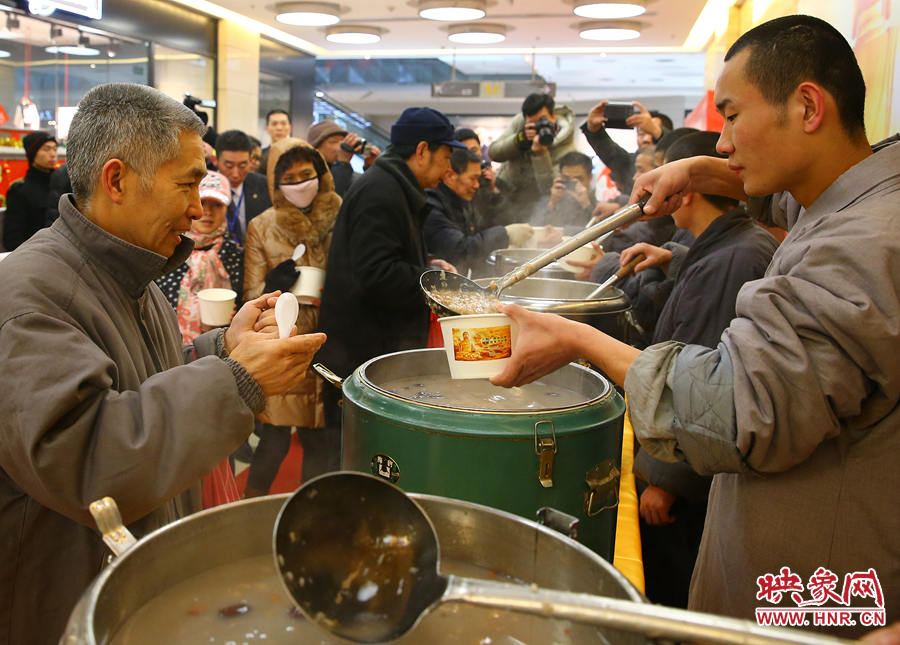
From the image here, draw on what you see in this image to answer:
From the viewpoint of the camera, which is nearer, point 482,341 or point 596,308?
point 482,341

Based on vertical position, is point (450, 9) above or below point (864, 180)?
above

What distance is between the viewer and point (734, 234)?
2.39 metres

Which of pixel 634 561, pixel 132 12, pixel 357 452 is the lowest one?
pixel 634 561

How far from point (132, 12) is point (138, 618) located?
33.7 feet

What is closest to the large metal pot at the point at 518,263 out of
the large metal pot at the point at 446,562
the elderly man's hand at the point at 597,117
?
the elderly man's hand at the point at 597,117

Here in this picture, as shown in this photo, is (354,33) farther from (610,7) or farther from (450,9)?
(610,7)

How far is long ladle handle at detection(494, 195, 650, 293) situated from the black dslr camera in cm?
449

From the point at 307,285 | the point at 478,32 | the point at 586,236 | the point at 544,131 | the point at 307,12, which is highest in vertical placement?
the point at 478,32

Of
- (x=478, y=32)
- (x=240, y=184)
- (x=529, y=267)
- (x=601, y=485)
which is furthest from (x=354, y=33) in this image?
(x=601, y=485)

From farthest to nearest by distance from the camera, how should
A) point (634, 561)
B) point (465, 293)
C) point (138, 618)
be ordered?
1. point (465, 293)
2. point (634, 561)
3. point (138, 618)

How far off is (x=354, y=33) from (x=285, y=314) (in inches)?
457

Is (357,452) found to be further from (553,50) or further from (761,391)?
(553,50)

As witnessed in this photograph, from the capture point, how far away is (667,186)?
198 centimetres

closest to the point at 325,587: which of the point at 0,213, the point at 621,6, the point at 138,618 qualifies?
the point at 138,618
